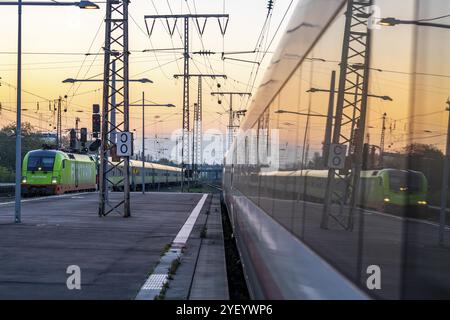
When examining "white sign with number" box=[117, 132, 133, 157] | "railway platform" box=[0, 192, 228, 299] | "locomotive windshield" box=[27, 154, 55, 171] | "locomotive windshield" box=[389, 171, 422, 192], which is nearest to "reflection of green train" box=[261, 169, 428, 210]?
"locomotive windshield" box=[389, 171, 422, 192]

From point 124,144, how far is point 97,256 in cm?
1016

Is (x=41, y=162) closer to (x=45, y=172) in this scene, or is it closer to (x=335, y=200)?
(x=45, y=172)

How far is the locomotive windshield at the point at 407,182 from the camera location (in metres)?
2.62

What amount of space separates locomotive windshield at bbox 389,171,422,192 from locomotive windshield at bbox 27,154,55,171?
41148 millimetres

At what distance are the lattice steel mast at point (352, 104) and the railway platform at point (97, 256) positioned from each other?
16.8 feet

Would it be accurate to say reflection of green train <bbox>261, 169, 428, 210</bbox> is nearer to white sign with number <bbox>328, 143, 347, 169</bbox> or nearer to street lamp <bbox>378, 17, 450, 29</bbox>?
white sign with number <bbox>328, 143, 347, 169</bbox>

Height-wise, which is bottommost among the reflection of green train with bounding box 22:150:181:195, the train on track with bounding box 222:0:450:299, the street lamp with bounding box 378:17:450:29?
the reflection of green train with bounding box 22:150:181:195

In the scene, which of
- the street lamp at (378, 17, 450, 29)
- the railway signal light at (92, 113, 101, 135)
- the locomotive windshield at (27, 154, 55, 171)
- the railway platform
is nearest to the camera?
the street lamp at (378, 17, 450, 29)

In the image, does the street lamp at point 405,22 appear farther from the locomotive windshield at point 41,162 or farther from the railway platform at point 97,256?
the locomotive windshield at point 41,162

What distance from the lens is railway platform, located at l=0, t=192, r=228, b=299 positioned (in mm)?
8758

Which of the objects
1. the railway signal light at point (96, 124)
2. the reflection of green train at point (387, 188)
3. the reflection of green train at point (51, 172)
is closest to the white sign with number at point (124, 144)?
the railway signal light at point (96, 124)

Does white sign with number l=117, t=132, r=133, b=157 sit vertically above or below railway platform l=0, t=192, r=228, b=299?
above

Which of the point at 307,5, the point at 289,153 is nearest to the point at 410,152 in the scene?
the point at 307,5

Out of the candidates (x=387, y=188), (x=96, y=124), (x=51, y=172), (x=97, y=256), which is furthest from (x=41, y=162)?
(x=387, y=188)
